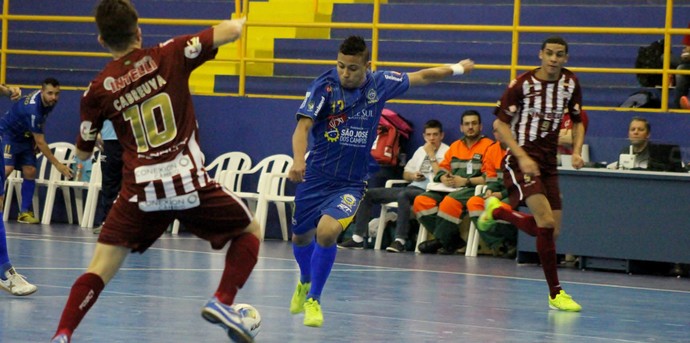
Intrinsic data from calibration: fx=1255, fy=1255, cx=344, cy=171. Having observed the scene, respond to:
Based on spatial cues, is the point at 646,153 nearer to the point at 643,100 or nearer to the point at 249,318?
the point at 643,100

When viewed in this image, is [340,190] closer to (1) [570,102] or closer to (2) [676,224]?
(1) [570,102]

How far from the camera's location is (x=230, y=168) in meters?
17.3

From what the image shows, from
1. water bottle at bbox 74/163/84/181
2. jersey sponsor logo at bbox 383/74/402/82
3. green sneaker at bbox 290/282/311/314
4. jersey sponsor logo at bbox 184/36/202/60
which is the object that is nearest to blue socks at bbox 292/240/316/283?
green sneaker at bbox 290/282/311/314

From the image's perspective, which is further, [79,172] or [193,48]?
[79,172]

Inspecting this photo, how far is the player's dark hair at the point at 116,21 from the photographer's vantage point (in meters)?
6.04

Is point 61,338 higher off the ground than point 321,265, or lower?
lower

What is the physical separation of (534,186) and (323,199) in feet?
6.99

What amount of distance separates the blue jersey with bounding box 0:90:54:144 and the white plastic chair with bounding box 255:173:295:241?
3.14m

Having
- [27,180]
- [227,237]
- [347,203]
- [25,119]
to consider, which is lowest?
[27,180]

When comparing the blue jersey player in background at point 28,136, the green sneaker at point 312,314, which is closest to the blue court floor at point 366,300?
the green sneaker at point 312,314

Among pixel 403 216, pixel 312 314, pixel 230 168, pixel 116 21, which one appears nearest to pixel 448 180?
pixel 403 216

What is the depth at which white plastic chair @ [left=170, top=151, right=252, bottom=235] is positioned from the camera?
1692 cm

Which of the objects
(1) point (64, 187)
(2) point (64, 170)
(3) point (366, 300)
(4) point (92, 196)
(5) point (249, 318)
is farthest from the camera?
(1) point (64, 187)

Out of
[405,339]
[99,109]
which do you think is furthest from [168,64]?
[405,339]
